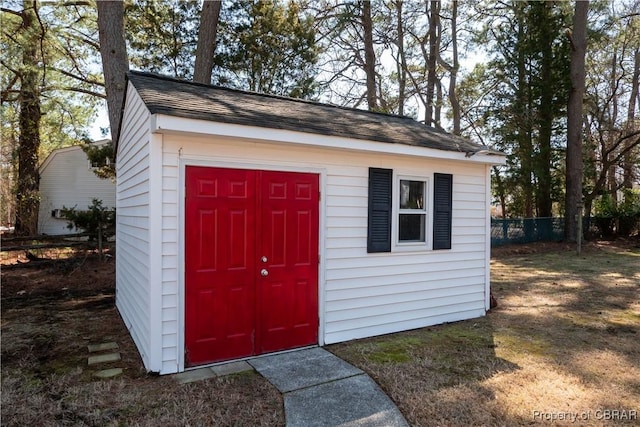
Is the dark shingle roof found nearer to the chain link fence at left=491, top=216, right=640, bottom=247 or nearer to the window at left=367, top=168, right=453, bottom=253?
the window at left=367, top=168, right=453, bottom=253

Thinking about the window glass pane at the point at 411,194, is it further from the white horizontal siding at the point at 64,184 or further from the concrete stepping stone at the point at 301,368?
the white horizontal siding at the point at 64,184

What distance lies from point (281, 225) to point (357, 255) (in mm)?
1140

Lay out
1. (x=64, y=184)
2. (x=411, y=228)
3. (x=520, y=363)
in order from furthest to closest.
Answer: (x=64, y=184) → (x=411, y=228) → (x=520, y=363)

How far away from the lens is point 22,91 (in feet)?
43.2

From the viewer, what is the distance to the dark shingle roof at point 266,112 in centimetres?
401

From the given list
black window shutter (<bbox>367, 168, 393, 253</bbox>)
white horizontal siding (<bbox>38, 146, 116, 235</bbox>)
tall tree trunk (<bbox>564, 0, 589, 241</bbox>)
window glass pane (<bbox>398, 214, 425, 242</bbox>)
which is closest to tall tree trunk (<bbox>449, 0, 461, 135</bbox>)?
tall tree trunk (<bbox>564, 0, 589, 241</bbox>)

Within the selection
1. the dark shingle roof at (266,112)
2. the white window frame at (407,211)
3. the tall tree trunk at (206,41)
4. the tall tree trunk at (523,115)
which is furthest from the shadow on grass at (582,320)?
the tall tree trunk at (206,41)

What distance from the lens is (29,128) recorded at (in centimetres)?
1493

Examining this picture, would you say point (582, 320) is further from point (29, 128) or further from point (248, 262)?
point (29, 128)

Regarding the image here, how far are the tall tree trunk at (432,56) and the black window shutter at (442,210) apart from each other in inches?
549

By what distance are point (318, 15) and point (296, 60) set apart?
2929 millimetres

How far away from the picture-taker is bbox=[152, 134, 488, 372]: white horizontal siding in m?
3.91

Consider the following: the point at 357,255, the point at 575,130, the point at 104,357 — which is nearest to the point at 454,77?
the point at 575,130

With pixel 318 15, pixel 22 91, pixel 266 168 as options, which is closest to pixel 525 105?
pixel 318 15
